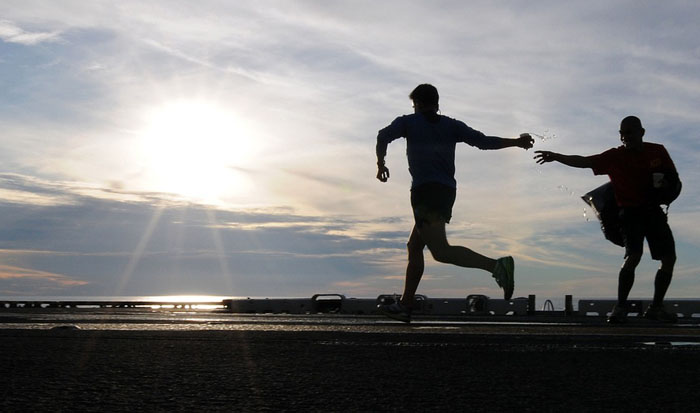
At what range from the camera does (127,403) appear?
3027mm

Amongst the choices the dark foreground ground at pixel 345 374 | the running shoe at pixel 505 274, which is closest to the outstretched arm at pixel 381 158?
the running shoe at pixel 505 274

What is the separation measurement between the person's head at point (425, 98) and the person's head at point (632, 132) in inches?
89.2

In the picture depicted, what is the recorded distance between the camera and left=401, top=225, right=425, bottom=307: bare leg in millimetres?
9578

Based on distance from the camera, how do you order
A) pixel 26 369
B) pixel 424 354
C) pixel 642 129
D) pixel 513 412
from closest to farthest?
pixel 513 412, pixel 26 369, pixel 424 354, pixel 642 129

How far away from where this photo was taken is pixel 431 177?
364 inches

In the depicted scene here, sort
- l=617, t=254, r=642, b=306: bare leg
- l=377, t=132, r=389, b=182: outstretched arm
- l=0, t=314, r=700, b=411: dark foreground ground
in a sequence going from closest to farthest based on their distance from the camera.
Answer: l=0, t=314, r=700, b=411: dark foreground ground
l=377, t=132, r=389, b=182: outstretched arm
l=617, t=254, r=642, b=306: bare leg

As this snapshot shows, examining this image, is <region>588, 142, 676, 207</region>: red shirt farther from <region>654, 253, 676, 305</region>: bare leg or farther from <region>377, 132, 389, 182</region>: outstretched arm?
<region>377, 132, 389, 182</region>: outstretched arm

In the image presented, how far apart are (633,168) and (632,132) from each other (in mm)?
413

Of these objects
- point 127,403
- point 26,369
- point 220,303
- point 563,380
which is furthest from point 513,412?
point 220,303

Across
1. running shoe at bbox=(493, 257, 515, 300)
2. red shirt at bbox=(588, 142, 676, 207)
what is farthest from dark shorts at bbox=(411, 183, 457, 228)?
red shirt at bbox=(588, 142, 676, 207)

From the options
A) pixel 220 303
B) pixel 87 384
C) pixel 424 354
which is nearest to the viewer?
pixel 87 384

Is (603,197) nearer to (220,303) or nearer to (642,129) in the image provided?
(642,129)

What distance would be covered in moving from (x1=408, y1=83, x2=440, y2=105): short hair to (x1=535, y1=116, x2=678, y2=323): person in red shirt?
1.42 metres

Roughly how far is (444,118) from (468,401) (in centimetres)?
676
